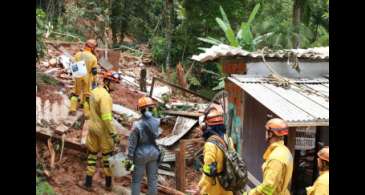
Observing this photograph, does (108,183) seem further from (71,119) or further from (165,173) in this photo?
(71,119)

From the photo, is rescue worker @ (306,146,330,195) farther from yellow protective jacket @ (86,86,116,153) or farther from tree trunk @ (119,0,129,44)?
tree trunk @ (119,0,129,44)

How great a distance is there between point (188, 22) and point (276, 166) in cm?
1604

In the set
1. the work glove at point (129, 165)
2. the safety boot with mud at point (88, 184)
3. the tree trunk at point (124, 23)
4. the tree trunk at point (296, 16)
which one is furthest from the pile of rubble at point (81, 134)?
the tree trunk at point (124, 23)

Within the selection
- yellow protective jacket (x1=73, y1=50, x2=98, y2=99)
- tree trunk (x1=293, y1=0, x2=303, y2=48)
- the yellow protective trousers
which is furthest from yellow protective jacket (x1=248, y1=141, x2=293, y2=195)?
tree trunk (x1=293, y1=0, x2=303, y2=48)

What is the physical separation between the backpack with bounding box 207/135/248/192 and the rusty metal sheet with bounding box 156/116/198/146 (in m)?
5.44

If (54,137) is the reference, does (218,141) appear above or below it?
above

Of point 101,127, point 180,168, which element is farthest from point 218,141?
point 180,168

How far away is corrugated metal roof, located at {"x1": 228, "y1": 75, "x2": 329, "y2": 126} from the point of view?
6723 mm

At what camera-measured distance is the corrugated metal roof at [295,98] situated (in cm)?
672

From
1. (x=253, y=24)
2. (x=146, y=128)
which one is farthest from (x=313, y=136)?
(x=253, y=24)

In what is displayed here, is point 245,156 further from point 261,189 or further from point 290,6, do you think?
point 290,6

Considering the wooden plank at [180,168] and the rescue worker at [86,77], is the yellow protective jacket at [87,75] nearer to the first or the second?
the rescue worker at [86,77]

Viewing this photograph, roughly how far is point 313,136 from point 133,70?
1257 centimetres

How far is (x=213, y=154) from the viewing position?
6078 mm
